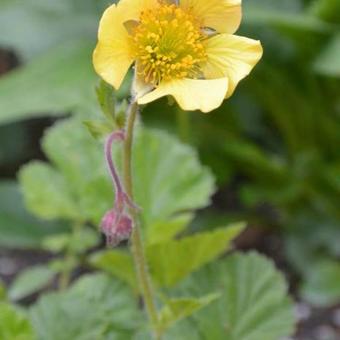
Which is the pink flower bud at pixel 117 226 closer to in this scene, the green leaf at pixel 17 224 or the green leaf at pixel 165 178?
the green leaf at pixel 165 178

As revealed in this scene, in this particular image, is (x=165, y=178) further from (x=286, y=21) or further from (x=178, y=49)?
(x=286, y=21)

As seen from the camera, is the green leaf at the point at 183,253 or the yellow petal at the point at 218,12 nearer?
the yellow petal at the point at 218,12

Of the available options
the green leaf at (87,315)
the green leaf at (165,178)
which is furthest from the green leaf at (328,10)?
the green leaf at (87,315)

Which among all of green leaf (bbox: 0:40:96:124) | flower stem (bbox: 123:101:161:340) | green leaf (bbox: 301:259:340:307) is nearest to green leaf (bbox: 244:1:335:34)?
green leaf (bbox: 0:40:96:124)

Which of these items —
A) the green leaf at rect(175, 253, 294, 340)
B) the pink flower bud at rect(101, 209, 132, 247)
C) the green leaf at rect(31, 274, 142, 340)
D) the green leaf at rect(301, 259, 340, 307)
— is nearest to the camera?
the pink flower bud at rect(101, 209, 132, 247)

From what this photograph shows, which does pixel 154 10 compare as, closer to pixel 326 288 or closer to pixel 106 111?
pixel 106 111

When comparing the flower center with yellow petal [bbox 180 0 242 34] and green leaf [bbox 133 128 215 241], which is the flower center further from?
green leaf [bbox 133 128 215 241]

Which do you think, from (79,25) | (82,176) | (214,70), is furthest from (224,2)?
(79,25)
